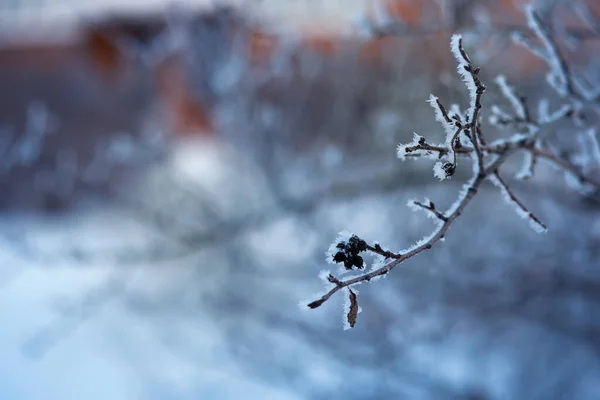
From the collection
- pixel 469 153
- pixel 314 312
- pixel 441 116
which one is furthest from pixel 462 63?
pixel 314 312

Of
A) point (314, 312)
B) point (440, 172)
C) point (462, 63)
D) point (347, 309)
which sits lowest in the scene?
point (347, 309)

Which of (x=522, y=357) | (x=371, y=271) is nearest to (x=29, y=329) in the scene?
(x=522, y=357)

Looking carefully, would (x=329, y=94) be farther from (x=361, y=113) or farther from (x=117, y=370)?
(x=117, y=370)

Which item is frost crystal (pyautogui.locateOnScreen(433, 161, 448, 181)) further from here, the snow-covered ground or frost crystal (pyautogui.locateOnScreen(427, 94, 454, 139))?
the snow-covered ground

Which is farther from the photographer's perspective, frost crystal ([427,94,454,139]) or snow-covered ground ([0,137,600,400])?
snow-covered ground ([0,137,600,400])

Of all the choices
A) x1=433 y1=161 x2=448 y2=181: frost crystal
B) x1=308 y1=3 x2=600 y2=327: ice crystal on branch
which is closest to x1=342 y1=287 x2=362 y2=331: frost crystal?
x1=308 y1=3 x2=600 y2=327: ice crystal on branch

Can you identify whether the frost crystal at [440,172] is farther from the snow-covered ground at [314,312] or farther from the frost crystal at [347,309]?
the snow-covered ground at [314,312]

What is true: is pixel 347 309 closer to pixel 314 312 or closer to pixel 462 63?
pixel 462 63
